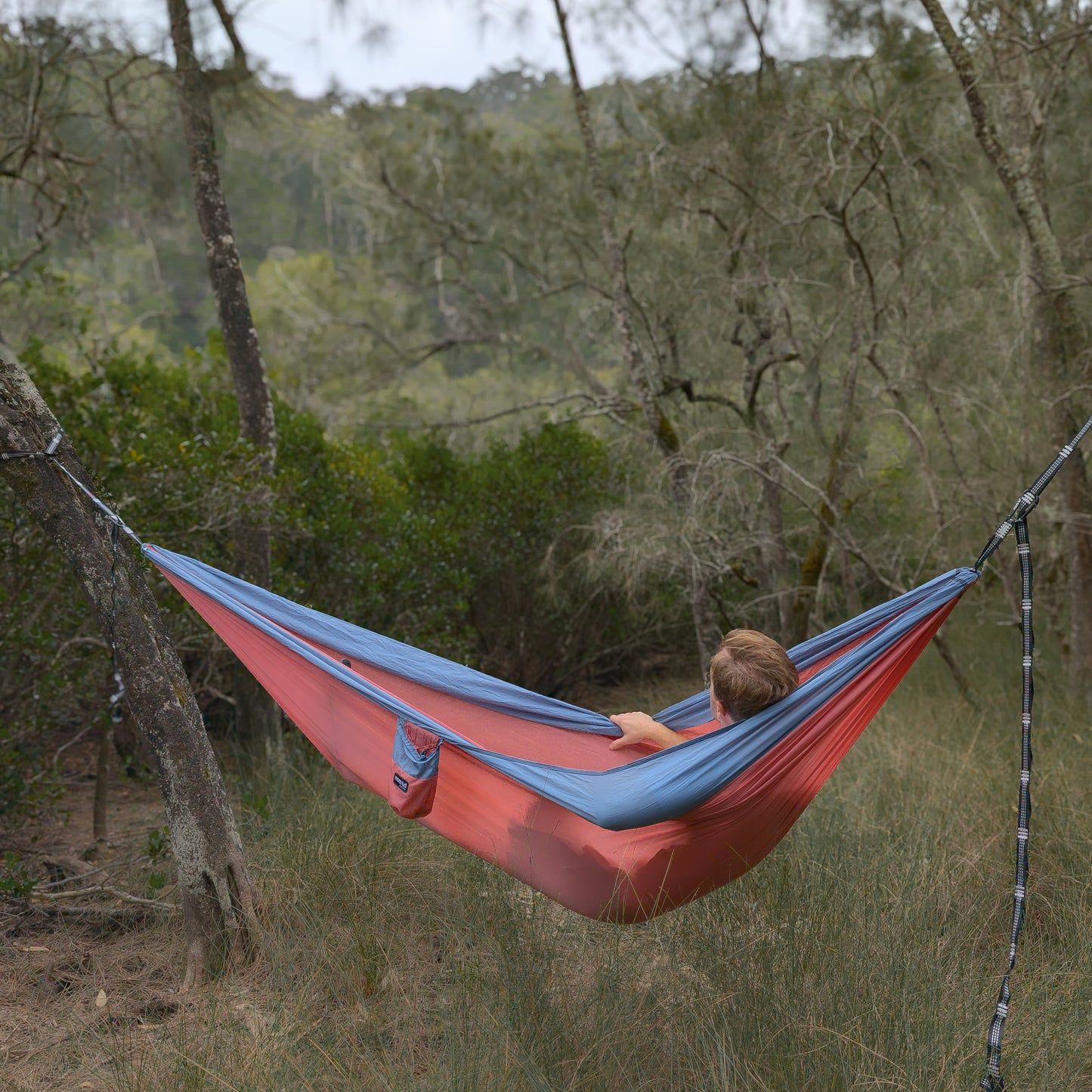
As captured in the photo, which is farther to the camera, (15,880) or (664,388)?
(664,388)

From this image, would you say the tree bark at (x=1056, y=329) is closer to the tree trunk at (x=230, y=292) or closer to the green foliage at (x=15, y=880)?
the tree trunk at (x=230, y=292)

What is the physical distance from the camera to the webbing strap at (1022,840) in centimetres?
149

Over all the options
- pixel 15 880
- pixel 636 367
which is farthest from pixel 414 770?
pixel 636 367

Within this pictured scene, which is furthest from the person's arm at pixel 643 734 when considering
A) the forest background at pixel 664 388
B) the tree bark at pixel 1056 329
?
the tree bark at pixel 1056 329

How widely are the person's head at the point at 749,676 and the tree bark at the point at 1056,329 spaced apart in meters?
1.90

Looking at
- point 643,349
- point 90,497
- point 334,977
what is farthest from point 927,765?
point 643,349

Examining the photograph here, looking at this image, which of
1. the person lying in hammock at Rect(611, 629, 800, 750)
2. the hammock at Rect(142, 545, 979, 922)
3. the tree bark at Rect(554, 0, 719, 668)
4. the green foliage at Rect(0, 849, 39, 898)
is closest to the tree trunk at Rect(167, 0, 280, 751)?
the green foliage at Rect(0, 849, 39, 898)

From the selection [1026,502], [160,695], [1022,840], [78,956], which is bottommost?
[78,956]

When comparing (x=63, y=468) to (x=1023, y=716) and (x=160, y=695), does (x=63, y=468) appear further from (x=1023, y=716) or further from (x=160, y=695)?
(x=1023, y=716)

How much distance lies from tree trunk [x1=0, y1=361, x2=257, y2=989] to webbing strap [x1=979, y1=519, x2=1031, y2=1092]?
4.78ft

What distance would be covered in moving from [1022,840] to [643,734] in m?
0.85

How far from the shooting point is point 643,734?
226 centimetres

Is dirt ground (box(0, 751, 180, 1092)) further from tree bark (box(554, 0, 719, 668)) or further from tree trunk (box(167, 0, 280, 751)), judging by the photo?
tree bark (box(554, 0, 719, 668))

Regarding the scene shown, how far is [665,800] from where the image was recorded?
5.46 ft
